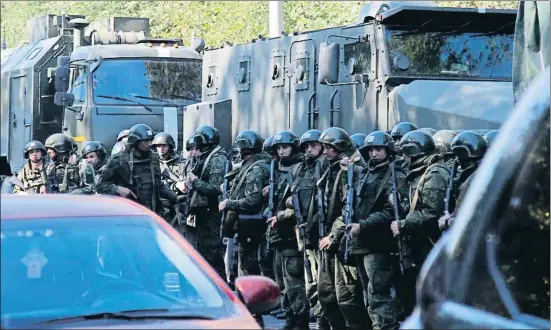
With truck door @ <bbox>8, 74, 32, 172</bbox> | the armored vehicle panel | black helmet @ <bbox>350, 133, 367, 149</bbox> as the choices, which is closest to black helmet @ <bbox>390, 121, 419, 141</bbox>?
black helmet @ <bbox>350, 133, 367, 149</bbox>

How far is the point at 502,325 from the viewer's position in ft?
9.91

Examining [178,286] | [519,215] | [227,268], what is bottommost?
[227,268]

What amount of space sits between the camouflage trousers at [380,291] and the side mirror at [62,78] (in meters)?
9.60

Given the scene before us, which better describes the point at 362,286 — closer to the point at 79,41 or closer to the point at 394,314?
the point at 394,314

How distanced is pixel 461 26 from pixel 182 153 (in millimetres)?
4693

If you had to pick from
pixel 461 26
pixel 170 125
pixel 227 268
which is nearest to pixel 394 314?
pixel 227 268

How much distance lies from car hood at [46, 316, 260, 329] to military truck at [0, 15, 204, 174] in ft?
43.3

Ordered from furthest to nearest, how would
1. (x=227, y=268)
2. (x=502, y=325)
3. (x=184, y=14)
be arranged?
1. (x=184, y=14)
2. (x=227, y=268)
3. (x=502, y=325)

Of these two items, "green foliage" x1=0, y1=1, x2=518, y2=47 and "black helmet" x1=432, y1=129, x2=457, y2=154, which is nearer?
"black helmet" x1=432, y1=129, x2=457, y2=154

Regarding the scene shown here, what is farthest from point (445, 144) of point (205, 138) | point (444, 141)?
point (205, 138)

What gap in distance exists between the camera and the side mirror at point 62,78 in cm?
1886

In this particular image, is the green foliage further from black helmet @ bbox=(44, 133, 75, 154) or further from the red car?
the red car

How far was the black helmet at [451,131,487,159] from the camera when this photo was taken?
9812 millimetres

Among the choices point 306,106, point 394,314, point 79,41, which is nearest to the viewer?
point 394,314
